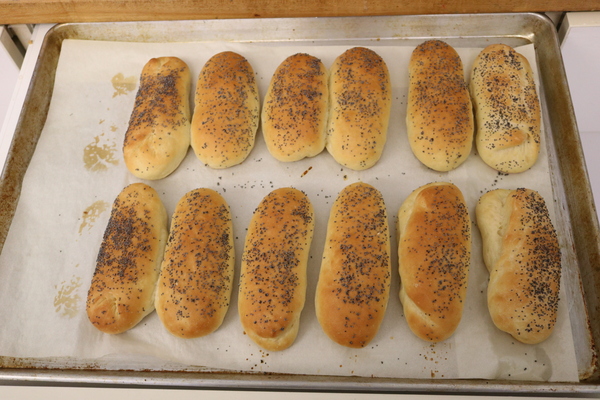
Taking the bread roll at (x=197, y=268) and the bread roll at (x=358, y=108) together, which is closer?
the bread roll at (x=197, y=268)

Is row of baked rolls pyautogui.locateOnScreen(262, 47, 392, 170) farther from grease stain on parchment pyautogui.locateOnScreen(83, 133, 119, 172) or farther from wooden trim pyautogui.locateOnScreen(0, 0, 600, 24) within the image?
grease stain on parchment pyautogui.locateOnScreen(83, 133, 119, 172)

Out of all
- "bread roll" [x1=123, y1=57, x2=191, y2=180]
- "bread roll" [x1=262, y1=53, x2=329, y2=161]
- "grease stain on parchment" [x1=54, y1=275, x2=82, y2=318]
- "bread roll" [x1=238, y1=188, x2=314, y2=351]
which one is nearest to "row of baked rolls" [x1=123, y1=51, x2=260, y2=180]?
"bread roll" [x1=123, y1=57, x2=191, y2=180]

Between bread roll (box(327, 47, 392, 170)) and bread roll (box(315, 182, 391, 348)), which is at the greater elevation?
bread roll (box(327, 47, 392, 170))

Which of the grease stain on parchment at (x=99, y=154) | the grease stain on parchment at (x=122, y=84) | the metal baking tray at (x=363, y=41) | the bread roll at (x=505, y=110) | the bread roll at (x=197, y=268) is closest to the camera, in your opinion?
the metal baking tray at (x=363, y=41)

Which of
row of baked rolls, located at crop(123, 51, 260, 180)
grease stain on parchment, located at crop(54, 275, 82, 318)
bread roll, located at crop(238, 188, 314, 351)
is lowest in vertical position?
grease stain on parchment, located at crop(54, 275, 82, 318)

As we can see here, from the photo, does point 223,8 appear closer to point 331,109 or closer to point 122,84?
point 122,84

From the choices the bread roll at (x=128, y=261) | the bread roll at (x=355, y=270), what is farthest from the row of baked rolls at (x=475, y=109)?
the bread roll at (x=128, y=261)

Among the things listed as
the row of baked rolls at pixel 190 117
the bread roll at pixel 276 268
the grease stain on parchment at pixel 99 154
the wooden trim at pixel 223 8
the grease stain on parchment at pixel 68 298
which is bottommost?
the grease stain on parchment at pixel 68 298

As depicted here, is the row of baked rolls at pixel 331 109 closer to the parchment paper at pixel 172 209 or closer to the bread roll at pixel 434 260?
the parchment paper at pixel 172 209
